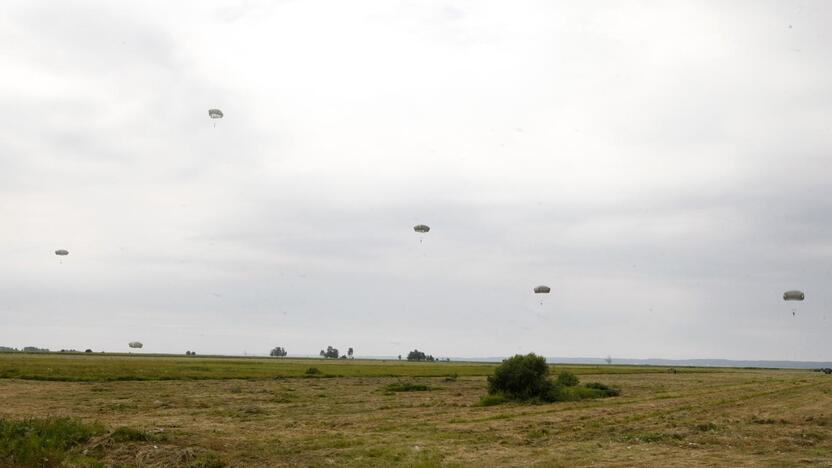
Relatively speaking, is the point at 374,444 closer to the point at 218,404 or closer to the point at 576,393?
the point at 218,404

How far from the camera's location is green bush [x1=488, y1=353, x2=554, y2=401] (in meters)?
43.6

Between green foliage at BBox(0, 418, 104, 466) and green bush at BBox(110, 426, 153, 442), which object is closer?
green foliage at BBox(0, 418, 104, 466)

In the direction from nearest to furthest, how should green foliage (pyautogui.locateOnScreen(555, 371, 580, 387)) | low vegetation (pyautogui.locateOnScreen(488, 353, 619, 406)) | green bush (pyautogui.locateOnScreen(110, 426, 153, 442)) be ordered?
1. green bush (pyautogui.locateOnScreen(110, 426, 153, 442))
2. low vegetation (pyautogui.locateOnScreen(488, 353, 619, 406))
3. green foliage (pyautogui.locateOnScreen(555, 371, 580, 387))

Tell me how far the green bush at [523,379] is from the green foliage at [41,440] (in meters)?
26.1

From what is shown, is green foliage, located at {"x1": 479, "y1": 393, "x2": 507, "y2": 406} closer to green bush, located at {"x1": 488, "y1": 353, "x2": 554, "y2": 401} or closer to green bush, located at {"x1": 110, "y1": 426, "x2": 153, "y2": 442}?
green bush, located at {"x1": 488, "y1": 353, "x2": 554, "y2": 401}

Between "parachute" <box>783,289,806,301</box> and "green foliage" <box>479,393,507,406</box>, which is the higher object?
"parachute" <box>783,289,806,301</box>

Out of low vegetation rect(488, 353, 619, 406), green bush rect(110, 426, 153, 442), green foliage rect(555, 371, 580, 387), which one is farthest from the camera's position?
green foliage rect(555, 371, 580, 387)

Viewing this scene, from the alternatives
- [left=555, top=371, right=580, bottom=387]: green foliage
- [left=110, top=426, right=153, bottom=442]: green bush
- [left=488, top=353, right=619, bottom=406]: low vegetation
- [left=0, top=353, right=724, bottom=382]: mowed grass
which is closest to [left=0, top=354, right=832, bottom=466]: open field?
[left=110, top=426, right=153, bottom=442]: green bush

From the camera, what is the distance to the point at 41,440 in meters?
22.5

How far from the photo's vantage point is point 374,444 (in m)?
23.2

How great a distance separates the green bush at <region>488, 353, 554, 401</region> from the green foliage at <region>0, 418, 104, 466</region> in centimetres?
2606

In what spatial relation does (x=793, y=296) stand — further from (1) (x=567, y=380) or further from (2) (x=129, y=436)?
(2) (x=129, y=436)

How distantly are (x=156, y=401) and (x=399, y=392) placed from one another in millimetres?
18867

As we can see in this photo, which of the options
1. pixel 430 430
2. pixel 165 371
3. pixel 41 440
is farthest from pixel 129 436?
pixel 165 371
